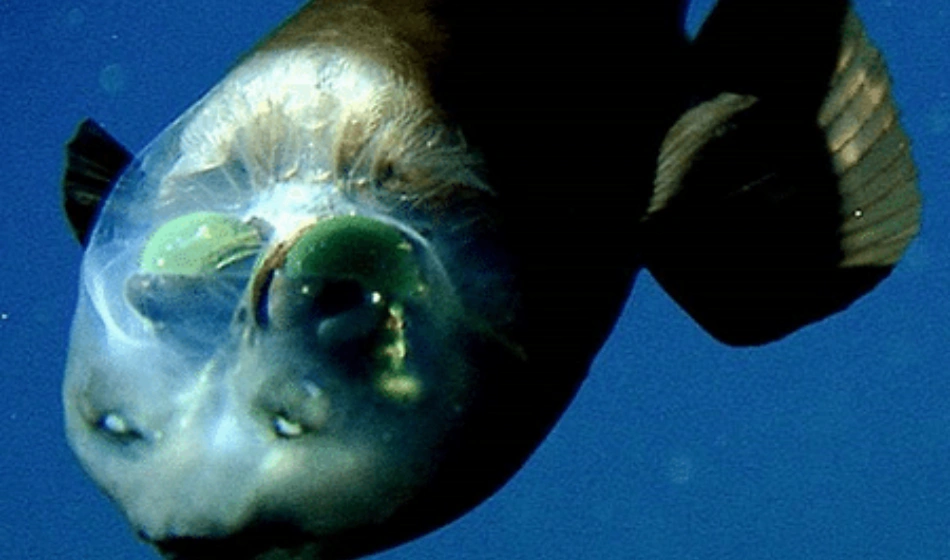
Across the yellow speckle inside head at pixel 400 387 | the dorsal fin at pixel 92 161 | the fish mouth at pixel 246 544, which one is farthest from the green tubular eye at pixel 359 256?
the dorsal fin at pixel 92 161

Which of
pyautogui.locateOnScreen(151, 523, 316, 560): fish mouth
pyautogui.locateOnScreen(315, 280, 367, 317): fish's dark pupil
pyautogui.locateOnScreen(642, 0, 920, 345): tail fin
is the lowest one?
pyautogui.locateOnScreen(642, 0, 920, 345): tail fin

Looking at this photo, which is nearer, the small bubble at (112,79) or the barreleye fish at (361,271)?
the barreleye fish at (361,271)

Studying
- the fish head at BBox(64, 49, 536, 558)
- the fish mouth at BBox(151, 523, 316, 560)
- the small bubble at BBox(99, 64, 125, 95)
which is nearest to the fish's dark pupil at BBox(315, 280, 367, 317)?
the fish head at BBox(64, 49, 536, 558)

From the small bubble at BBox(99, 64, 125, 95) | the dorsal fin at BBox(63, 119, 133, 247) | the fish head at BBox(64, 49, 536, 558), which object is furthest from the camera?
the small bubble at BBox(99, 64, 125, 95)

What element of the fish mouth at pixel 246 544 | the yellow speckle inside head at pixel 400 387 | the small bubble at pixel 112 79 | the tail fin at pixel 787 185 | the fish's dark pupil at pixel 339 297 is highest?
the fish's dark pupil at pixel 339 297

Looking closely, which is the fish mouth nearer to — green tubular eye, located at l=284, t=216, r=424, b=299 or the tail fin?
green tubular eye, located at l=284, t=216, r=424, b=299

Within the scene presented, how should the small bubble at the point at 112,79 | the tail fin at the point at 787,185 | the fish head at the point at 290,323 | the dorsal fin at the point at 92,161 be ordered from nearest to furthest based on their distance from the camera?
the fish head at the point at 290,323 < the dorsal fin at the point at 92,161 < the tail fin at the point at 787,185 < the small bubble at the point at 112,79

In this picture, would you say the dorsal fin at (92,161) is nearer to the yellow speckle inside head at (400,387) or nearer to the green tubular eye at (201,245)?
the green tubular eye at (201,245)
